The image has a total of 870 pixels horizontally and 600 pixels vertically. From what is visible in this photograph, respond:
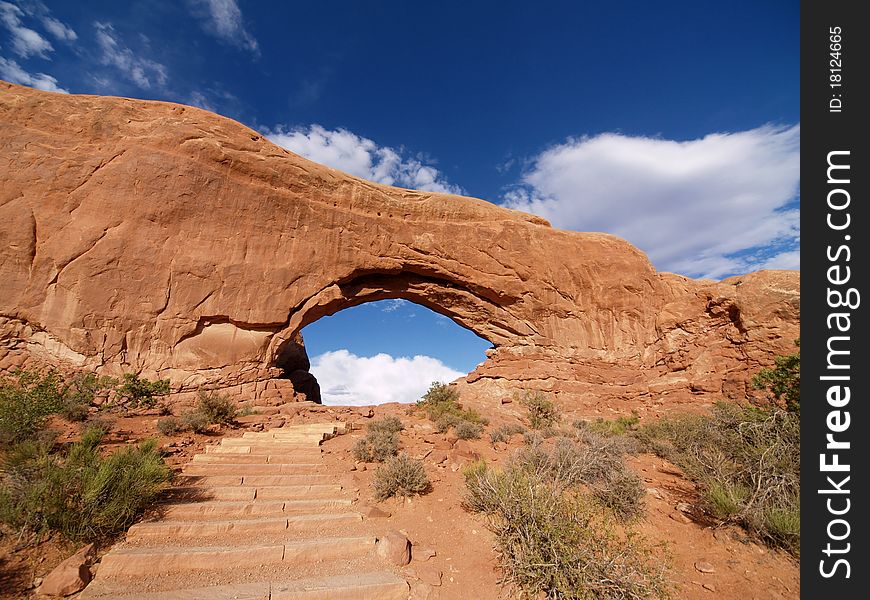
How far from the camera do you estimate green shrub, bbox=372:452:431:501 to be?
5332 millimetres

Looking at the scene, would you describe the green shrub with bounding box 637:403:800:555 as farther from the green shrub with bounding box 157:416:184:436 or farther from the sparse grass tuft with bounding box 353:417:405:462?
the green shrub with bounding box 157:416:184:436

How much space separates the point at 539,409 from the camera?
1380 cm

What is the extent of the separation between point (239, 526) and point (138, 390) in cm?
886

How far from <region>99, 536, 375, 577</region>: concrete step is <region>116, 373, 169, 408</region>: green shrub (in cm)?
883

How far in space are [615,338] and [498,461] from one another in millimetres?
11291

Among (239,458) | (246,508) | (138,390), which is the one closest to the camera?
(246,508)

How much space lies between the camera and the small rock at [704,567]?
3568 mm

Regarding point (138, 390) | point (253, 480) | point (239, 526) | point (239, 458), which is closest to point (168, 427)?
point (239, 458)

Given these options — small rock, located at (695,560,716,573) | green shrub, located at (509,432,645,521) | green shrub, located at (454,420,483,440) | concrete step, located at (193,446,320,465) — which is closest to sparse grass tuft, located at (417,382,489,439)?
green shrub, located at (454,420,483,440)

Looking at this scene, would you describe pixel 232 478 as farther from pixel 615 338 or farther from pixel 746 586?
pixel 615 338

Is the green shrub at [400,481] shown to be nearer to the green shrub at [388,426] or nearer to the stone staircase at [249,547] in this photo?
A: the stone staircase at [249,547]

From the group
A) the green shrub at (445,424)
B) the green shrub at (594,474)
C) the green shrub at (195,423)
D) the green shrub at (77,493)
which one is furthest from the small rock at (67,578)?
the green shrub at (445,424)

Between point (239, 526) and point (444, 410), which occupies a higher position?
point (444, 410)

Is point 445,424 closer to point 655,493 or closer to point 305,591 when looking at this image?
point 655,493
